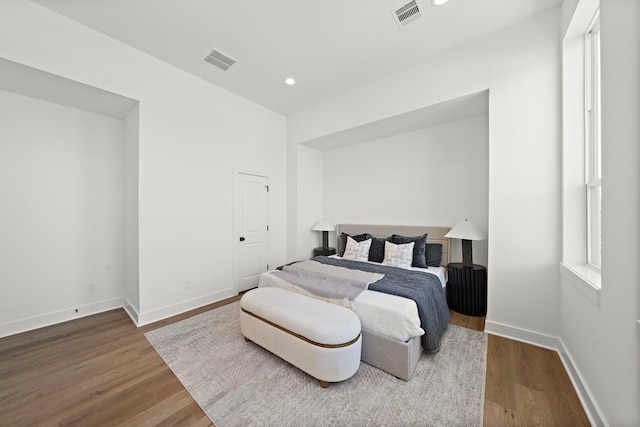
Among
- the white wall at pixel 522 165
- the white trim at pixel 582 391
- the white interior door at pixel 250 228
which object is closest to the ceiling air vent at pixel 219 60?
the white interior door at pixel 250 228

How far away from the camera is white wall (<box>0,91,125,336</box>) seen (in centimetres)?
260

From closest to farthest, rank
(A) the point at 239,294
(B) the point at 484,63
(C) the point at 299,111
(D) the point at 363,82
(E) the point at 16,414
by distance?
(E) the point at 16,414, (B) the point at 484,63, (D) the point at 363,82, (A) the point at 239,294, (C) the point at 299,111

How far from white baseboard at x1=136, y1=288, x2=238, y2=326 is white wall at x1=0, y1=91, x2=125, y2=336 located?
0.93 meters

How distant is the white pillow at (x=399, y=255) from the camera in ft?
10.5

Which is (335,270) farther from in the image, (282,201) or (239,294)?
(282,201)

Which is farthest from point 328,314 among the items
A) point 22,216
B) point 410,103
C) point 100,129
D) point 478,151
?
point 100,129

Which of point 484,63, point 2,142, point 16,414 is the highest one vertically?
point 484,63

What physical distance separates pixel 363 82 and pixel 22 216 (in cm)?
449

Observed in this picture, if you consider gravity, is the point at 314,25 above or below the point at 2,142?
above

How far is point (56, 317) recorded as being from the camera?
9.32ft

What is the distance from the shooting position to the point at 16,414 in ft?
5.09

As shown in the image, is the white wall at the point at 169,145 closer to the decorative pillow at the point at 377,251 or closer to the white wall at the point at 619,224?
the decorative pillow at the point at 377,251

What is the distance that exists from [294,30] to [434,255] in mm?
3275

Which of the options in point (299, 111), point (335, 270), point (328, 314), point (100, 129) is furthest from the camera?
point (299, 111)
